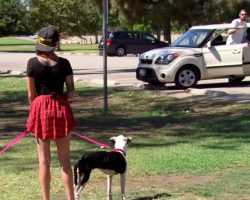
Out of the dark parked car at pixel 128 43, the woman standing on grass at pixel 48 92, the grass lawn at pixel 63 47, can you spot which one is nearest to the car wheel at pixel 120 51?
the dark parked car at pixel 128 43

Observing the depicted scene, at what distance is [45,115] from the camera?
18.1 feet

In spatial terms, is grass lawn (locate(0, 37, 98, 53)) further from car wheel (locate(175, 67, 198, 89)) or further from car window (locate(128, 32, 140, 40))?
car wheel (locate(175, 67, 198, 89))

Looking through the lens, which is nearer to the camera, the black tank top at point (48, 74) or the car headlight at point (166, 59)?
the black tank top at point (48, 74)

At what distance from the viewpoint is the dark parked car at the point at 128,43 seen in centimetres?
3916

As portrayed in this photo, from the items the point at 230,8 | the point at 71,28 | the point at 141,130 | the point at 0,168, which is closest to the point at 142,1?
the point at 230,8

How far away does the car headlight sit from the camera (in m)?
16.4

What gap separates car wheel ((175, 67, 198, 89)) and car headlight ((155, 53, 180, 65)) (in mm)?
390

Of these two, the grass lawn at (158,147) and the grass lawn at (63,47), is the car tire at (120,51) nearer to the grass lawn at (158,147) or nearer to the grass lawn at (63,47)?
the grass lawn at (63,47)

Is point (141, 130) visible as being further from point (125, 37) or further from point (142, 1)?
point (142, 1)

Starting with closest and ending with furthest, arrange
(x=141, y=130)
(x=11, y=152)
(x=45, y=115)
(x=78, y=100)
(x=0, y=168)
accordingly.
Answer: (x=45, y=115) < (x=0, y=168) < (x=11, y=152) < (x=141, y=130) < (x=78, y=100)

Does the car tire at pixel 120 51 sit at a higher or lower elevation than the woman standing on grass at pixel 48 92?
lower

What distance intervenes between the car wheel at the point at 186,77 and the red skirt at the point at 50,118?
11.1m

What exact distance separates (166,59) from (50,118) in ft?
36.6

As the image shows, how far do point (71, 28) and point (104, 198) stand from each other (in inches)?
2133
